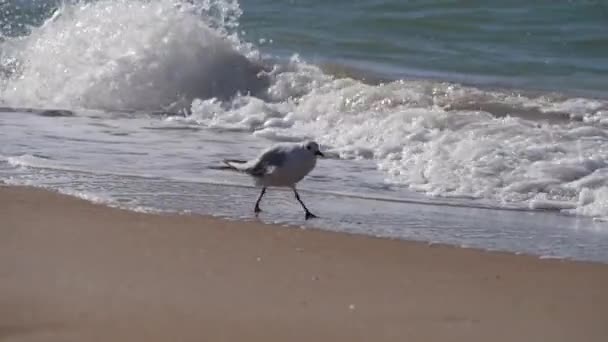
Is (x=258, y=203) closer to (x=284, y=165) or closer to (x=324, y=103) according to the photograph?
(x=284, y=165)

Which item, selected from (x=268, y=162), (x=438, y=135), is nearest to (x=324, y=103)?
(x=438, y=135)

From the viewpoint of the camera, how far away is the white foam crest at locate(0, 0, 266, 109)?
1260 cm

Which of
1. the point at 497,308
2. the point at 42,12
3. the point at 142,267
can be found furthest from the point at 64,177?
the point at 42,12

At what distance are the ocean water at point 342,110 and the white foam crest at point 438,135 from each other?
23 mm

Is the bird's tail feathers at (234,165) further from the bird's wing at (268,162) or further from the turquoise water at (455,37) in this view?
the turquoise water at (455,37)

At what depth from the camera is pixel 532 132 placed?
31.4 feet

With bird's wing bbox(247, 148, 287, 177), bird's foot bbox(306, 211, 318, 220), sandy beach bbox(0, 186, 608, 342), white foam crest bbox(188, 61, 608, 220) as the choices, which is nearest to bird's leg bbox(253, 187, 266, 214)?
bird's wing bbox(247, 148, 287, 177)

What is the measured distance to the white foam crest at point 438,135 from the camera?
805 centimetres

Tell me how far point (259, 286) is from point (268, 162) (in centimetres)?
214

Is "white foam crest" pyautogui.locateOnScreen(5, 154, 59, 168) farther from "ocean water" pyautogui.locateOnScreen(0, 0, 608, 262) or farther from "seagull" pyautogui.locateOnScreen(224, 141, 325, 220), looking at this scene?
"seagull" pyautogui.locateOnScreen(224, 141, 325, 220)

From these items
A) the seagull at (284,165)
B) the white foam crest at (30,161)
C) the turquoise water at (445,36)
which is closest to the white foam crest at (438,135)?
the seagull at (284,165)

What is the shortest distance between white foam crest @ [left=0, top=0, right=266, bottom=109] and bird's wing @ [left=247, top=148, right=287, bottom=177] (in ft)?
17.0

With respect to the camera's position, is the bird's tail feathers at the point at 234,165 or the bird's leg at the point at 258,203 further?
the bird's tail feathers at the point at 234,165

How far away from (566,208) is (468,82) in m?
5.70
